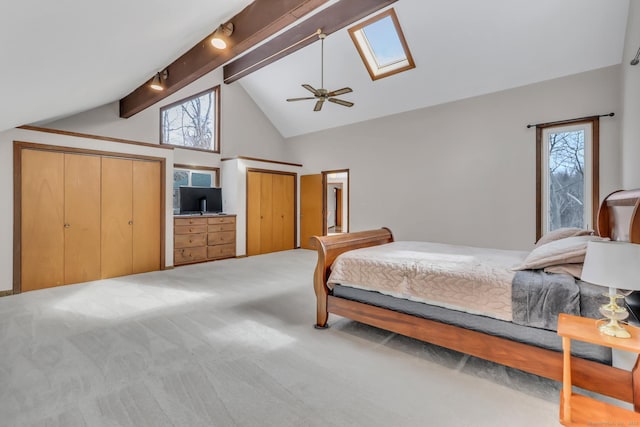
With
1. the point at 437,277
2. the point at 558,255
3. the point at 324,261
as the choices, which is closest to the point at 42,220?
the point at 324,261

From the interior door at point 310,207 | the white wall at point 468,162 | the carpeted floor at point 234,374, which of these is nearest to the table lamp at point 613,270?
the carpeted floor at point 234,374

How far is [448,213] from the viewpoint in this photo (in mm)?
5438

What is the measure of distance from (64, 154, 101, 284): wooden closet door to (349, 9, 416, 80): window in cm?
469

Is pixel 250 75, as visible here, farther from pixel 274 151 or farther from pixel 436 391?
pixel 436 391

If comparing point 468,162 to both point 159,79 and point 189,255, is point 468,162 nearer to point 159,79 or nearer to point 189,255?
point 159,79

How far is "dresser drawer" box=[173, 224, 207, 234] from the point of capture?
218 inches

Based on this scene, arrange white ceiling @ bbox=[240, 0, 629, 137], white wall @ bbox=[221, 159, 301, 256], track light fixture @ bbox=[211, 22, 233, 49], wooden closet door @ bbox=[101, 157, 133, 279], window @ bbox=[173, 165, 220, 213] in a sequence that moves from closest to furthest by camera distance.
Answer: track light fixture @ bbox=[211, 22, 233, 49], white ceiling @ bbox=[240, 0, 629, 137], wooden closet door @ bbox=[101, 157, 133, 279], window @ bbox=[173, 165, 220, 213], white wall @ bbox=[221, 159, 301, 256]

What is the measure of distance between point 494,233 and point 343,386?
4.19 meters

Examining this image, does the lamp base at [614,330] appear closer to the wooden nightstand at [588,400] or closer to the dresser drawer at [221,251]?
the wooden nightstand at [588,400]

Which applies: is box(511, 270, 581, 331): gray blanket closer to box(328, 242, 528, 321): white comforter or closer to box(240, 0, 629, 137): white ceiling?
box(328, 242, 528, 321): white comforter

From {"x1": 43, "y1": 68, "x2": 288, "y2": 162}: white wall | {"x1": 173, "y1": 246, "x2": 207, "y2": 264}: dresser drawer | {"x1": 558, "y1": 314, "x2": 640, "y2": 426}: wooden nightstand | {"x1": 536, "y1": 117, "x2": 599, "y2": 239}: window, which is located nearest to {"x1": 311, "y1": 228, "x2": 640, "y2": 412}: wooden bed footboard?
{"x1": 558, "y1": 314, "x2": 640, "y2": 426}: wooden nightstand

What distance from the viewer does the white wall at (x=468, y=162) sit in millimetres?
4266

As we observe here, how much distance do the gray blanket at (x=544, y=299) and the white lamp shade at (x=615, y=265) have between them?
1.45 feet

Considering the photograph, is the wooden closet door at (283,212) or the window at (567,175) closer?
the window at (567,175)
